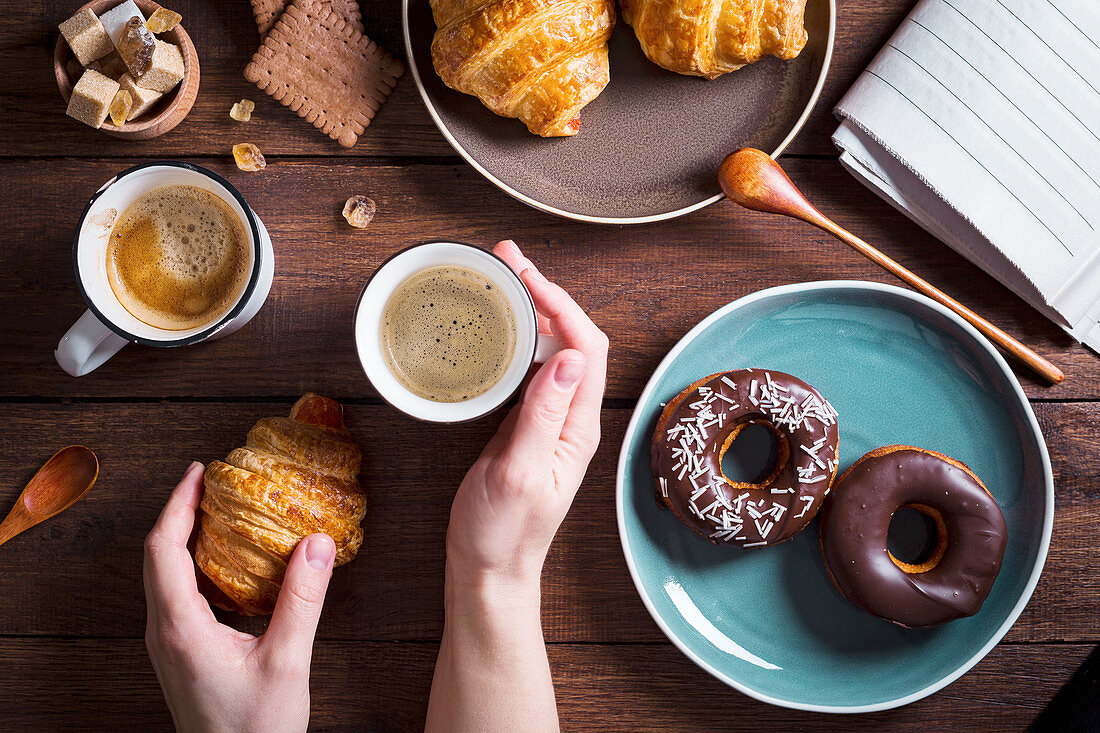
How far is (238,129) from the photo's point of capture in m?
1.32

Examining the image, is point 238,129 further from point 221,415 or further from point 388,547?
point 388,547

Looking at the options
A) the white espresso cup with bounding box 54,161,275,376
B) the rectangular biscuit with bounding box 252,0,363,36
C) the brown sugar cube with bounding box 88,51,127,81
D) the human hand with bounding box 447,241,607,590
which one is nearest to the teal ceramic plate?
the human hand with bounding box 447,241,607,590

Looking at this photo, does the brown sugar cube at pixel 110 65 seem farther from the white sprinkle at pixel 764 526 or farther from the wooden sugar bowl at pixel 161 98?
the white sprinkle at pixel 764 526

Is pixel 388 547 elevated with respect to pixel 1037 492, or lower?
lower

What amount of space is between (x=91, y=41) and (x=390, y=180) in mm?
549

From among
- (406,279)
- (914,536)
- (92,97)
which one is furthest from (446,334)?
(914,536)

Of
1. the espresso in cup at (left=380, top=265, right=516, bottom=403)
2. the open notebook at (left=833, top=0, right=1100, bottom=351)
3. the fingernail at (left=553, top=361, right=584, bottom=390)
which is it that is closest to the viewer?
the fingernail at (left=553, top=361, right=584, bottom=390)

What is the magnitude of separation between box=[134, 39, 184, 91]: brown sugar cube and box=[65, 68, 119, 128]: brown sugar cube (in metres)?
0.05

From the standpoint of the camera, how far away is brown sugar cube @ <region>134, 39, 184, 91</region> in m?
1.20

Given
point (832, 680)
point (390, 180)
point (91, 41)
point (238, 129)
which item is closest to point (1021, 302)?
point (832, 680)

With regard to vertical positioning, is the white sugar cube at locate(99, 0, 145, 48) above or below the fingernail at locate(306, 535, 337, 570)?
above

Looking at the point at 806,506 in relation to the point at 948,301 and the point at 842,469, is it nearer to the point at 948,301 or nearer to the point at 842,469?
the point at 842,469

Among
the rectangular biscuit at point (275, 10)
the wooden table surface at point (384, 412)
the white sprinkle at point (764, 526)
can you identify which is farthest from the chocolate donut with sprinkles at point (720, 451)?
the rectangular biscuit at point (275, 10)

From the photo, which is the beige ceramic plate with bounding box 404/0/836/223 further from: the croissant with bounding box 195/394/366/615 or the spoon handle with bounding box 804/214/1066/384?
the croissant with bounding box 195/394/366/615
